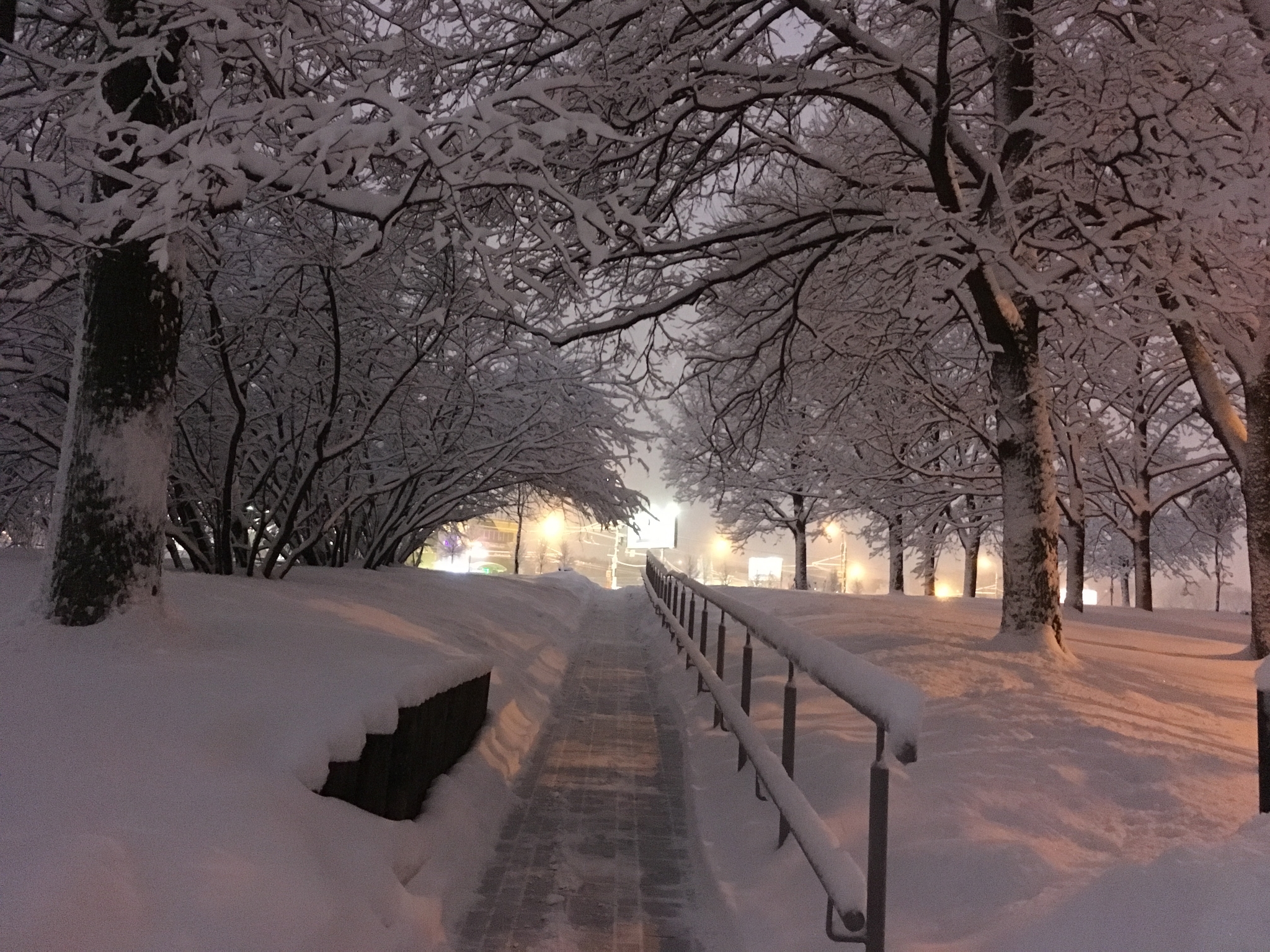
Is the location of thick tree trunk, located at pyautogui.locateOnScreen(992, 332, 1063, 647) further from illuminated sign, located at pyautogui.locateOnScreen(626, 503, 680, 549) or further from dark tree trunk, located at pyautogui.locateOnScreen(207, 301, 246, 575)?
illuminated sign, located at pyautogui.locateOnScreen(626, 503, 680, 549)

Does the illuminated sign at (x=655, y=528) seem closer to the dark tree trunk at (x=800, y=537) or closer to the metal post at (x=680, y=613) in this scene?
the metal post at (x=680, y=613)

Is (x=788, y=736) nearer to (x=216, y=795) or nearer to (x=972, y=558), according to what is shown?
(x=216, y=795)

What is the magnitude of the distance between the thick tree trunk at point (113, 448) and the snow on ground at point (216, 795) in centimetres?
24

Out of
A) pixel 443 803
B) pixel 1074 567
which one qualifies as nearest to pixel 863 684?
pixel 443 803

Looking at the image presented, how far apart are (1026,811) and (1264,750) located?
1176 mm

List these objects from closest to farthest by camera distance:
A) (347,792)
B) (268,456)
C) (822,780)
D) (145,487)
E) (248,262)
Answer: (347,792), (822,780), (145,487), (248,262), (268,456)

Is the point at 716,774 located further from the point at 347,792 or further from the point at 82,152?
the point at 82,152

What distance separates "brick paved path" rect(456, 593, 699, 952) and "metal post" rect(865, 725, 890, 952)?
4.35 feet

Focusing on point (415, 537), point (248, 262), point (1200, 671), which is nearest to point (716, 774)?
point (1200, 671)

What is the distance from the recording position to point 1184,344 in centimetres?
1170

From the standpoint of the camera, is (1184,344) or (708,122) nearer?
(708,122)

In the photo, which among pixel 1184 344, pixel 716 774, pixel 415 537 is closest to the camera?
pixel 716 774

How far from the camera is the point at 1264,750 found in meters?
3.16

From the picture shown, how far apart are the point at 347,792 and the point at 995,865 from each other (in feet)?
8.72
